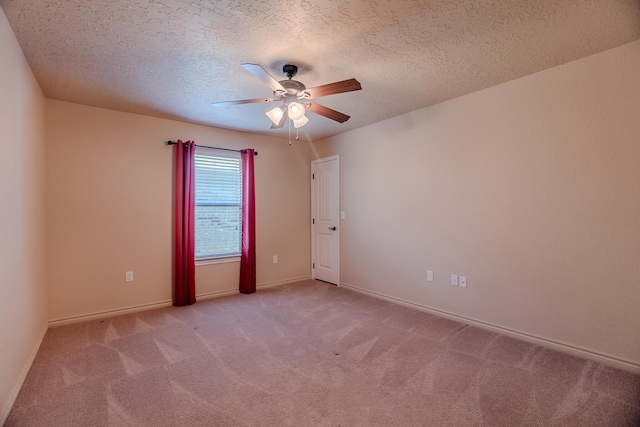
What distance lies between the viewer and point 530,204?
9.10ft

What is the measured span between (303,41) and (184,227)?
9.20 ft

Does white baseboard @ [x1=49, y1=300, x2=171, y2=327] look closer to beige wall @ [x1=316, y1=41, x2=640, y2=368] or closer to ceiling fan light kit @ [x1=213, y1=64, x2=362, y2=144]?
ceiling fan light kit @ [x1=213, y1=64, x2=362, y2=144]

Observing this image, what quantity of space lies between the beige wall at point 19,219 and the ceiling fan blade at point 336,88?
6.53ft

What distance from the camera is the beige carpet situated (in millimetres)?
1808

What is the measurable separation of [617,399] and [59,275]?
16.4 feet

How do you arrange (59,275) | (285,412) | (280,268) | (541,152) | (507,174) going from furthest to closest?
1. (280,268)
2. (59,275)
3. (507,174)
4. (541,152)
5. (285,412)

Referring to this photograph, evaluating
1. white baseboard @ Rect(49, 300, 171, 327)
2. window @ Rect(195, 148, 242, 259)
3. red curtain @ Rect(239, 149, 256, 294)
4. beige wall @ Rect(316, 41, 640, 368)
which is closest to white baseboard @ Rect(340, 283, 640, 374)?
beige wall @ Rect(316, 41, 640, 368)

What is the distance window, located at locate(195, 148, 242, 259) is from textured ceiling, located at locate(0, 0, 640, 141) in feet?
4.11

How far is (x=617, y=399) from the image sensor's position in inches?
76.6

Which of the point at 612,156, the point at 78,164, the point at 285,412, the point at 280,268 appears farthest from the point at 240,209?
the point at 612,156

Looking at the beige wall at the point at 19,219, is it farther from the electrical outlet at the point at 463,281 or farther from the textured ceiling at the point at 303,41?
the electrical outlet at the point at 463,281

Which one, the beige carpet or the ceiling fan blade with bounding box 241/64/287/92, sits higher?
the ceiling fan blade with bounding box 241/64/287/92

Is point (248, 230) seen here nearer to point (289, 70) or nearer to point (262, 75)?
point (289, 70)

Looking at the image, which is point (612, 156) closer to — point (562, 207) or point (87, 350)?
point (562, 207)
